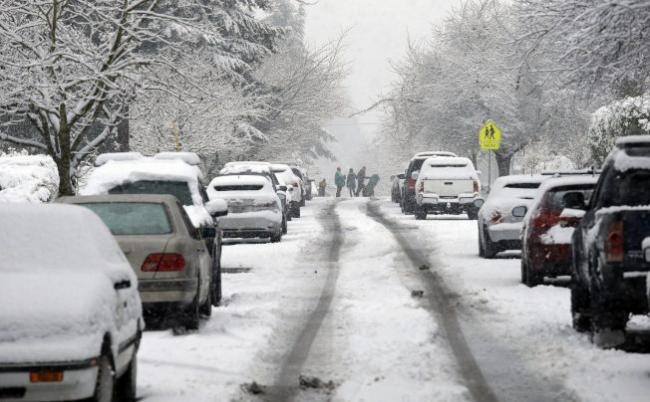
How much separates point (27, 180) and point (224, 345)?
21.8 meters

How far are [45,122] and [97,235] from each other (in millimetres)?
16799

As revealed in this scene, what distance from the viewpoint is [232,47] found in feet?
192

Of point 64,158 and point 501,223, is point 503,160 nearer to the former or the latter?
point 501,223

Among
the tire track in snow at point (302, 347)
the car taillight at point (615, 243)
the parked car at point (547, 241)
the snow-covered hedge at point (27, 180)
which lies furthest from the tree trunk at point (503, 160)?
the car taillight at point (615, 243)

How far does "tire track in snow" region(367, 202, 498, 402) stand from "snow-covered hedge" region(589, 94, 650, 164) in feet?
55.9

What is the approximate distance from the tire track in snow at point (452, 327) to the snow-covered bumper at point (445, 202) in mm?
11256

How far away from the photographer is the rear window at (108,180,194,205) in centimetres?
Result: 1791

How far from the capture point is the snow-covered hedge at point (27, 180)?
3281 cm

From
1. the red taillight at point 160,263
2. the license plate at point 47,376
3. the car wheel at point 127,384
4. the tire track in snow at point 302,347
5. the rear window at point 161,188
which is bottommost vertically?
the tire track in snow at point 302,347

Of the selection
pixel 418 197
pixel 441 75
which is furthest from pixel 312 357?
pixel 441 75

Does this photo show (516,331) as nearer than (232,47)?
Yes

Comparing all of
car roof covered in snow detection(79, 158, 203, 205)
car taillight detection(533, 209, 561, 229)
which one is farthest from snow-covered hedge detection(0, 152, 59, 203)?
car taillight detection(533, 209, 561, 229)

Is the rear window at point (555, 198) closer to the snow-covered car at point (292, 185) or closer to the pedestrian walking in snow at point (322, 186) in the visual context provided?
the snow-covered car at point (292, 185)

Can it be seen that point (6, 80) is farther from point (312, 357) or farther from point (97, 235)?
point (97, 235)
